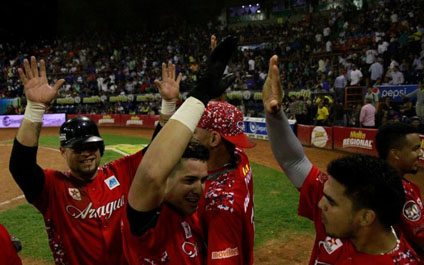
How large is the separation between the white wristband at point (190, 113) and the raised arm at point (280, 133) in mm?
790

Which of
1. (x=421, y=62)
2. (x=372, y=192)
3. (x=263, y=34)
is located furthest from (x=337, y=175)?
(x=263, y=34)

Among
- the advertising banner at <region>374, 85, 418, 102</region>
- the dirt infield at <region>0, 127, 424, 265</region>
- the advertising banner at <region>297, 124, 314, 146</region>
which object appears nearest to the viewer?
the dirt infield at <region>0, 127, 424, 265</region>

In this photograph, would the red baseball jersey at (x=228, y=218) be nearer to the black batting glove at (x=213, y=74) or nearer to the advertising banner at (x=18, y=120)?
the black batting glove at (x=213, y=74)

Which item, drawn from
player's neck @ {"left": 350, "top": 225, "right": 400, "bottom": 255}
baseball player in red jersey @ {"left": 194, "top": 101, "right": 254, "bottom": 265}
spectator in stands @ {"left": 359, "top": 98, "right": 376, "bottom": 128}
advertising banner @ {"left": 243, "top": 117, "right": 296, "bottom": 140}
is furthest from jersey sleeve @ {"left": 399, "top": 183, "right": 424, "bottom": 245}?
advertising banner @ {"left": 243, "top": 117, "right": 296, "bottom": 140}

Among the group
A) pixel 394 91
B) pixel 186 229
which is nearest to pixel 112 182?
pixel 186 229

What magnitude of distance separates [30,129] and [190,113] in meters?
1.39

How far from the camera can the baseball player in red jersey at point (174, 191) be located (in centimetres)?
184

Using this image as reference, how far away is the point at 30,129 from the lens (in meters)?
2.70

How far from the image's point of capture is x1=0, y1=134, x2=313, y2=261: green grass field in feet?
22.7

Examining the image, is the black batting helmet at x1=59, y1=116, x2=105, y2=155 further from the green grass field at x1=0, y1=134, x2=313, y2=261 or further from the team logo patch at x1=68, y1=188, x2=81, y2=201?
the green grass field at x1=0, y1=134, x2=313, y2=261

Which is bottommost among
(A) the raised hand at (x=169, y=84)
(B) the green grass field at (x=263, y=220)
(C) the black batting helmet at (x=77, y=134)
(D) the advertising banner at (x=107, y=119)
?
(D) the advertising banner at (x=107, y=119)

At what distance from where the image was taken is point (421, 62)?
17703 mm

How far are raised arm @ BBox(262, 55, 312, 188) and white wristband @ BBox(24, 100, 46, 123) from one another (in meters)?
1.62

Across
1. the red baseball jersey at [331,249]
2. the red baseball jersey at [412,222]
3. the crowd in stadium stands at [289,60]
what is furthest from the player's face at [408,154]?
the crowd in stadium stands at [289,60]
